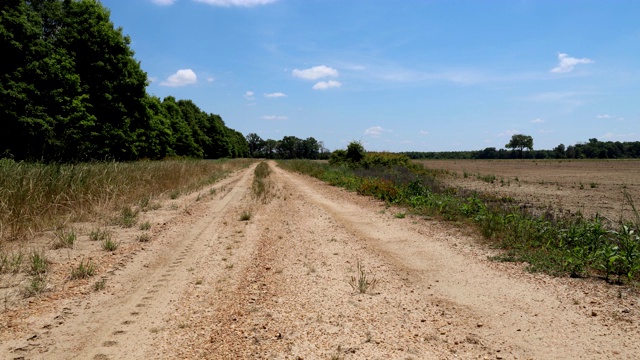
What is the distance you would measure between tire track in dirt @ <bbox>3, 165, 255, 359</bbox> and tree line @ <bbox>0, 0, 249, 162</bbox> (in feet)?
21.7

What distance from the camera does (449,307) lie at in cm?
430

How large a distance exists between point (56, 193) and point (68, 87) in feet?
40.1

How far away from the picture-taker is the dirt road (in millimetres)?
3277

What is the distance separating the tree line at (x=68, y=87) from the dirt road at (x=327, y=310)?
7836 mm

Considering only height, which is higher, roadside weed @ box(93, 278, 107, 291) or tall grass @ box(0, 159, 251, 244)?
tall grass @ box(0, 159, 251, 244)

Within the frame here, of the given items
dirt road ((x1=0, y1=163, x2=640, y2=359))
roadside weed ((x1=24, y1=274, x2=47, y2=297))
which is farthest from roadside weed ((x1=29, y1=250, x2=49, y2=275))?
dirt road ((x1=0, y1=163, x2=640, y2=359))

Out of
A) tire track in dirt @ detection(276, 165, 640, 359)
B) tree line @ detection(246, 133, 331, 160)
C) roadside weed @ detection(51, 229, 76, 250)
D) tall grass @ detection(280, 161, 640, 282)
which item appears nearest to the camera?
tire track in dirt @ detection(276, 165, 640, 359)

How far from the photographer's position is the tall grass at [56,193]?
7.27 metres

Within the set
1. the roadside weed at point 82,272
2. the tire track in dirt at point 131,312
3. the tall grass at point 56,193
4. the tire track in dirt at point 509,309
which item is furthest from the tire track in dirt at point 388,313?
the tall grass at point 56,193

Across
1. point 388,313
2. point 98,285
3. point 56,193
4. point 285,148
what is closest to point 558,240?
point 388,313

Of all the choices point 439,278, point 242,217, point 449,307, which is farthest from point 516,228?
point 242,217

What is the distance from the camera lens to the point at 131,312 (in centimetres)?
402

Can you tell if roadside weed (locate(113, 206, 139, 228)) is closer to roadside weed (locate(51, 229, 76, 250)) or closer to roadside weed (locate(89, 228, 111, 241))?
roadside weed (locate(89, 228, 111, 241))

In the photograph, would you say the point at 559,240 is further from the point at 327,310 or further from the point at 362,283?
the point at 327,310
